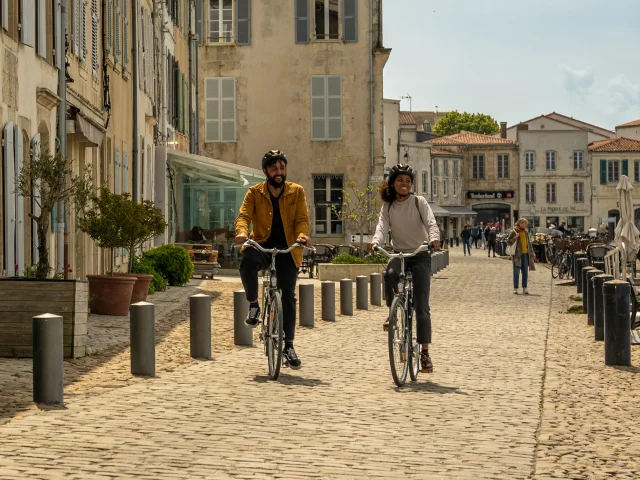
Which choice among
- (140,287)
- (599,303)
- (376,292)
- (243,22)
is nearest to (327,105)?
(243,22)

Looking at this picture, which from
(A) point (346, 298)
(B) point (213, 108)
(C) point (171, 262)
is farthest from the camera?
(B) point (213, 108)

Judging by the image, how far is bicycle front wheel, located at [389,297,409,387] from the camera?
9898mm

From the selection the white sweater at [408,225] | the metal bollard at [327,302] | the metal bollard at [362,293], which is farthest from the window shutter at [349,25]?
the white sweater at [408,225]

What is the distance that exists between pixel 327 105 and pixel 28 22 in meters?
28.9

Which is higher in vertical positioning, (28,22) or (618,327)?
(28,22)

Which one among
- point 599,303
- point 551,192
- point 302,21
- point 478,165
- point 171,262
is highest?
point 302,21

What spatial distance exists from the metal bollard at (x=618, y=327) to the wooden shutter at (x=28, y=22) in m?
7.79

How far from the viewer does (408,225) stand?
10688 millimetres

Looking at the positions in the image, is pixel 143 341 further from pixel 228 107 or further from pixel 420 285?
pixel 228 107

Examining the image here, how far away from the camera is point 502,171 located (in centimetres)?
10675

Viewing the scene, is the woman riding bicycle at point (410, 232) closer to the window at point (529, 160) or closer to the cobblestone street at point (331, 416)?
the cobblestone street at point (331, 416)

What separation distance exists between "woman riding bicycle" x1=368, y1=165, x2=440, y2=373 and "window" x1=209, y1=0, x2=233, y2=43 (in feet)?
120

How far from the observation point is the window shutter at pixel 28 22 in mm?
16266

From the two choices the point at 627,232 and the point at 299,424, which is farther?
the point at 627,232
